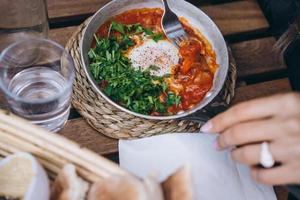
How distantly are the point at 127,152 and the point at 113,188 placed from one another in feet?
1.06

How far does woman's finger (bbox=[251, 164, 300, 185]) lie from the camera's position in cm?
82

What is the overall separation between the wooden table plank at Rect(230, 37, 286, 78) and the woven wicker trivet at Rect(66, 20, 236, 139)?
16 centimetres

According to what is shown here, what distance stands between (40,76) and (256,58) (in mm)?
480

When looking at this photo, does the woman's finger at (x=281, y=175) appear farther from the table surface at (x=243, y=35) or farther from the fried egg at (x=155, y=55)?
the fried egg at (x=155, y=55)

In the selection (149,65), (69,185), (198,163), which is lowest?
(198,163)

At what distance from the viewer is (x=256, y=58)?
1.11 metres

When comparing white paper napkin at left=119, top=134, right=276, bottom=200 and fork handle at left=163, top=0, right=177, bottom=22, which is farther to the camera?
fork handle at left=163, top=0, right=177, bottom=22

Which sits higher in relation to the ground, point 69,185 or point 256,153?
point 69,185

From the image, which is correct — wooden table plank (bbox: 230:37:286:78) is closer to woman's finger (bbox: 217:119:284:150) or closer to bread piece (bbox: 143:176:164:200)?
woman's finger (bbox: 217:119:284:150)

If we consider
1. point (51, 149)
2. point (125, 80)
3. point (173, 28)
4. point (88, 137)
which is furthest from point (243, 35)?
point (51, 149)

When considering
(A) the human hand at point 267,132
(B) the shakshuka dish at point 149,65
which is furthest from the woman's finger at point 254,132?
(B) the shakshuka dish at point 149,65

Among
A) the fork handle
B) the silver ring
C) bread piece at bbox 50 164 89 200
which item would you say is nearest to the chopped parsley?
the fork handle

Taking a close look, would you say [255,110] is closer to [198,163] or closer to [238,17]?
[198,163]

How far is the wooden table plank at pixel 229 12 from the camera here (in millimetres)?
1095
